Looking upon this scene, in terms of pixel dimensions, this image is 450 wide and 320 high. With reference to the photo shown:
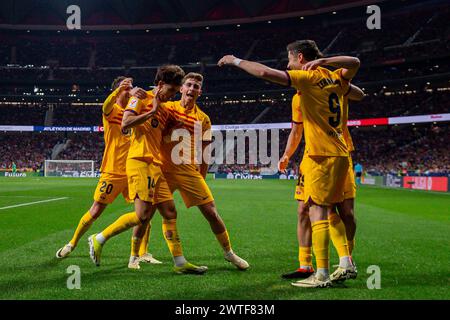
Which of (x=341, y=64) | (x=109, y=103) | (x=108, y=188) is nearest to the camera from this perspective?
(x=341, y=64)

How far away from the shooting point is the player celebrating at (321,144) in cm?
465

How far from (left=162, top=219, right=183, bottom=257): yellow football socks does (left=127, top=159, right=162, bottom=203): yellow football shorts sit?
0.46m

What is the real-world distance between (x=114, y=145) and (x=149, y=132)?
3.83 ft

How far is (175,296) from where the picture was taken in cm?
426

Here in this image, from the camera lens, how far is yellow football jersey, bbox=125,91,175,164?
5441mm

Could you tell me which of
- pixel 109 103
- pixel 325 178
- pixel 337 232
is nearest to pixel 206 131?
pixel 109 103

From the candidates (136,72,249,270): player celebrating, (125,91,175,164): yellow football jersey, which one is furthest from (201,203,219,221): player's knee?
(125,91,175,164): yellow football jersey

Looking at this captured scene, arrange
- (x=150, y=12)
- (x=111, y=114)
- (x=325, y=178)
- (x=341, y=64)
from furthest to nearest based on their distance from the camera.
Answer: (x=150, y=12), (x=111, y=114), (x=325, y=178), (x=341, y=64)

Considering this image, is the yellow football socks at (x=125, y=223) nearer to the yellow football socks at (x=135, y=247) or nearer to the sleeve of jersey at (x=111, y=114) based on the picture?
the yellow football socks at (x=135, y=247)

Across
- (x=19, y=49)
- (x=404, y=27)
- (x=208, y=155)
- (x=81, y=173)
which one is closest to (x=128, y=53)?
(x=19, y=49)

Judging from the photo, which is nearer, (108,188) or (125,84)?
(125,84)

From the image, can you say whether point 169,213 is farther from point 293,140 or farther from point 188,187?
point 293,140

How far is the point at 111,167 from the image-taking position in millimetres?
6395
